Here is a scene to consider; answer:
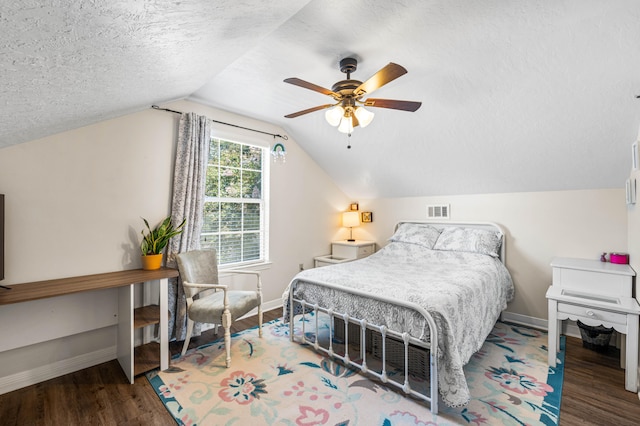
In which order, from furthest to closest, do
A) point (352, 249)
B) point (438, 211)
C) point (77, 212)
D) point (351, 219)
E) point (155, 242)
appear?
point (351, 219), point (352, 249), point (438, 211), point (155, 242), point (77, 212)

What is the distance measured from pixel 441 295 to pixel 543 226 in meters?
2.13

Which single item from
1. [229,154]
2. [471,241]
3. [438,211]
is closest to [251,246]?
[229,154]

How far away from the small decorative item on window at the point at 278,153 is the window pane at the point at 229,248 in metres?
1.17

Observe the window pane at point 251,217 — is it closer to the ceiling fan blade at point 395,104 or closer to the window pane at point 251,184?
the window pane at point 251,184

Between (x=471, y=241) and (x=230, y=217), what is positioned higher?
(x=230, y=217)

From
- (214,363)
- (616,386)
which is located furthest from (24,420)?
(616,386)

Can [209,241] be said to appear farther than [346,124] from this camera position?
Yes

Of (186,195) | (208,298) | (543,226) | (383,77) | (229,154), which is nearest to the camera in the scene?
(383,77)

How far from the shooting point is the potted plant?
2670 millimetres

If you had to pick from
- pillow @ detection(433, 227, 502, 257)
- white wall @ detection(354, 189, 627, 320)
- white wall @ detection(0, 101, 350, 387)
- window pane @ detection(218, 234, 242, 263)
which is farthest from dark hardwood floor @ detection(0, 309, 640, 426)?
window pane @ detection(218, 234, 242, 263)

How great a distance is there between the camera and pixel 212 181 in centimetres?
347

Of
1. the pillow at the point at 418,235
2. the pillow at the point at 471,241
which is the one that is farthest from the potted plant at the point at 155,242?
the pillow at the point at 471,241

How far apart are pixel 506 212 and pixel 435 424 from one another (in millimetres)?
2746

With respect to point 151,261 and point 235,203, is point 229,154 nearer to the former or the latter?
point 235,203
